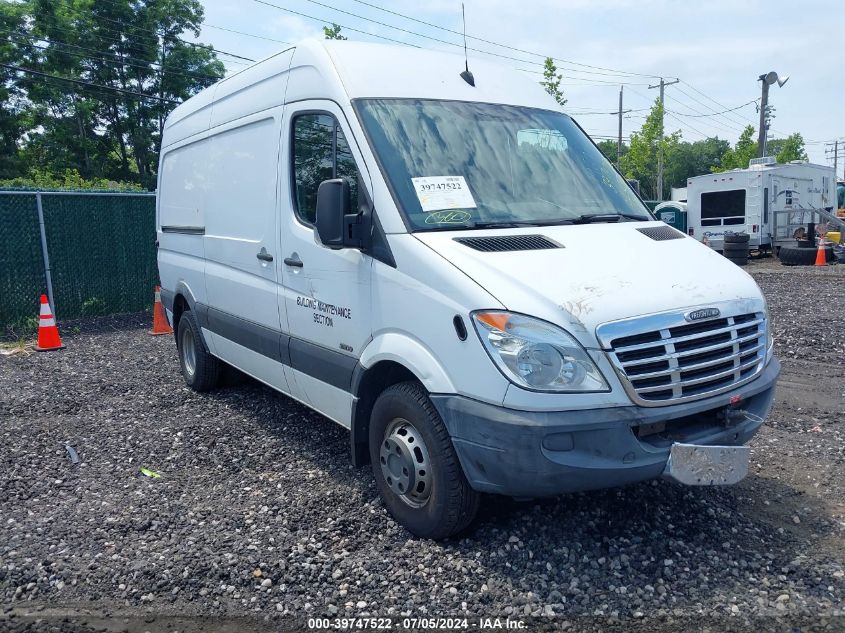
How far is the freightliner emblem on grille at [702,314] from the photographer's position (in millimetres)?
3332

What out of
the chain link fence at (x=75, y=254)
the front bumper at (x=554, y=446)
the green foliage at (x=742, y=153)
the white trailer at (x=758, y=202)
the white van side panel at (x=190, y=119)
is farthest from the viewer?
the green foliage at (x=742, y=153)

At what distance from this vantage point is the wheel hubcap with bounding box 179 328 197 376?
23.2 ft

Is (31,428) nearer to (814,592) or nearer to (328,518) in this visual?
(328,518)

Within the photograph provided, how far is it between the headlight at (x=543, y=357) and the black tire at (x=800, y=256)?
62.8ft

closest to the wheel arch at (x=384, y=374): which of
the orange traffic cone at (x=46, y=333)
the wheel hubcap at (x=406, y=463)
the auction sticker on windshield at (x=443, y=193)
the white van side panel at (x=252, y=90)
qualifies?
the wheel hubcap at (x=406, y=463)

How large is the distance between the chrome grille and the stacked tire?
1885 cm

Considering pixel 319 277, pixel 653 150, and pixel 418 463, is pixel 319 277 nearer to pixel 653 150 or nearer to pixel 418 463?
pixel 418 463

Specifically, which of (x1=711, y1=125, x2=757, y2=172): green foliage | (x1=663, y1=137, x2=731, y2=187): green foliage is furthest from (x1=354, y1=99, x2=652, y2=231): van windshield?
(x1=663, y1=137, x2=731, y2=187): green foliage

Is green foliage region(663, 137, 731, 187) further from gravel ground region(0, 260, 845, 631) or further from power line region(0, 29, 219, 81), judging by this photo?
gravel ground region(0, 260, 845, 631)

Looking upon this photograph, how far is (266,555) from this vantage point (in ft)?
12.2

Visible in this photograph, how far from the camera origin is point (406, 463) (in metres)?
3.70

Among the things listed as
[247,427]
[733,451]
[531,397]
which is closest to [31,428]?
[247,427]

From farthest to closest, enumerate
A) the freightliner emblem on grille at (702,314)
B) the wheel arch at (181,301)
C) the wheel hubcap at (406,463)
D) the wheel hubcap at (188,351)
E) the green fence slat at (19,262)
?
the green fence slat at (19,262) < the wheel hubcap at (188,351) < the wheel arch at (181,301) < the wheel hubcap at (406,463) < the freightliner emblem on grille at (702,314)

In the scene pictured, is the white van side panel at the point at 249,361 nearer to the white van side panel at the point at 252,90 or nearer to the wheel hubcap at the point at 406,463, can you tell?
the wheel hubcap at the point at 406,463
